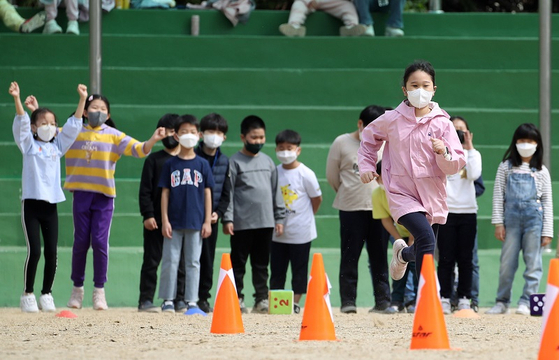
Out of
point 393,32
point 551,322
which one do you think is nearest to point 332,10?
point 393,32

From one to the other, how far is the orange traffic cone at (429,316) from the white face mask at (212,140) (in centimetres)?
418

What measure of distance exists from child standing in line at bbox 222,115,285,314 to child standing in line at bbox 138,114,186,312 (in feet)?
1.86

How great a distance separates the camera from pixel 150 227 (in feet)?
31.0

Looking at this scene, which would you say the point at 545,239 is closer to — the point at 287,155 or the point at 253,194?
the point at 287,155

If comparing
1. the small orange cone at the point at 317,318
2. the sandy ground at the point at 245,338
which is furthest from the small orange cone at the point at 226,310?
the small orange cone at the point at 317,318

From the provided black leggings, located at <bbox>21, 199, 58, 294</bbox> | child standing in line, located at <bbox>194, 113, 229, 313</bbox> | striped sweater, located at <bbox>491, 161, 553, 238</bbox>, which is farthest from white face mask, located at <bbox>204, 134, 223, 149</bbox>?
striped sweater, located at <bbox>491, 161, 553, 238</bbox>

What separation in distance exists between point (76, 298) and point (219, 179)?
5.34ft

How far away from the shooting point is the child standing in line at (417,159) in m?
7.19

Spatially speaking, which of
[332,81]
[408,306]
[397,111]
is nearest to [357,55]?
[332,81]

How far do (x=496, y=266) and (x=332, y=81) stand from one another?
3.58m

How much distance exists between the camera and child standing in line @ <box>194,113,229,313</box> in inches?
380

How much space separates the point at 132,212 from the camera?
448 inches

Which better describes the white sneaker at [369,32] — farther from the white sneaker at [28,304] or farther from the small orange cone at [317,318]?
the small orange cone at [317,318]

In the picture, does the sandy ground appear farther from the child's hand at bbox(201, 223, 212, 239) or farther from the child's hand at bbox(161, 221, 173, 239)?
the child's hand at bbox(201, 223, 212, 239)
